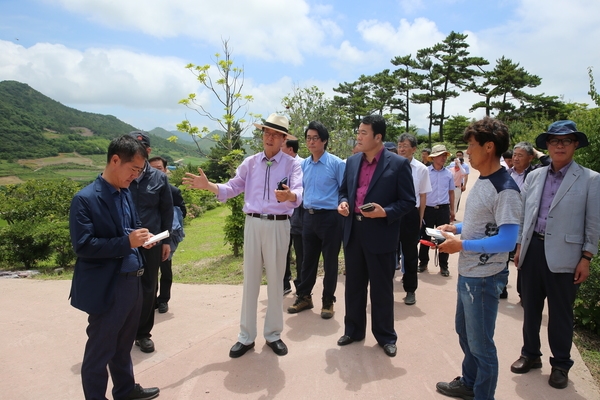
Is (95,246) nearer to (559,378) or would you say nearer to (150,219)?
(150,219)

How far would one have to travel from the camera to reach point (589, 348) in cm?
375

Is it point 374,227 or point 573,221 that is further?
point 374,227

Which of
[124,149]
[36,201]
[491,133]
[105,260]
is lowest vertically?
[36,201]

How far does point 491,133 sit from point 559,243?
4.30ft

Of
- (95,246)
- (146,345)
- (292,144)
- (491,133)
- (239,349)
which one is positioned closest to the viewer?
(95,246)

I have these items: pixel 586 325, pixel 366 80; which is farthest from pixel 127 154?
pixel 366 80

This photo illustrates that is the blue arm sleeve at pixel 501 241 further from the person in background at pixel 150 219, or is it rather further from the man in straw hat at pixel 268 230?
the person in background at pixel 150 219

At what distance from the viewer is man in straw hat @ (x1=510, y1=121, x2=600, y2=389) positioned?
3.01 metres

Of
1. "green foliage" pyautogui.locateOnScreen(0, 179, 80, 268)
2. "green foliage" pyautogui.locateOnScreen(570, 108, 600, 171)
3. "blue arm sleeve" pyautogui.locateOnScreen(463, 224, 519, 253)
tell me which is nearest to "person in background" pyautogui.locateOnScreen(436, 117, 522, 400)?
"blue arm sleeve" pyautogui.locateOnScreen(463, 224, 519, 253)

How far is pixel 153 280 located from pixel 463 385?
115 inches

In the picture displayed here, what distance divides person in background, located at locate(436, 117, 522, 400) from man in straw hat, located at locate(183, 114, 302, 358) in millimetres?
1538

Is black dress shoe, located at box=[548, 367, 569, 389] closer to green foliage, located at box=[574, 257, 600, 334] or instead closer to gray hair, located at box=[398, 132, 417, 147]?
green foliage, located at box=[574, 257, 600, 334]

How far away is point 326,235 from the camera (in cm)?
453

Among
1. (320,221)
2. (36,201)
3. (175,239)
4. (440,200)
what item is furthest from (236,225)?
(36,201)
